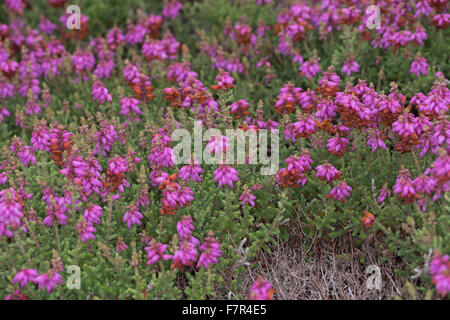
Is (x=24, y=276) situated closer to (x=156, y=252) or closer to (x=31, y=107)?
(x=156, y=252)

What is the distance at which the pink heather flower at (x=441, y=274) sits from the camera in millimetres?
3377

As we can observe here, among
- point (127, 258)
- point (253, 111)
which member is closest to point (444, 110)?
point (253, 111)

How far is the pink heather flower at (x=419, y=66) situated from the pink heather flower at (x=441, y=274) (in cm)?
249

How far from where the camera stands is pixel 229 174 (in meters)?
4.30

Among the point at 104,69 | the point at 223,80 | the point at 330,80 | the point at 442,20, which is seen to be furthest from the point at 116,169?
the point at 442,20

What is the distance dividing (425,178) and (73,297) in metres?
2.72

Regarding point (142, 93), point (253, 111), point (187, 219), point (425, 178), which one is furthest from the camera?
point (253, 111)

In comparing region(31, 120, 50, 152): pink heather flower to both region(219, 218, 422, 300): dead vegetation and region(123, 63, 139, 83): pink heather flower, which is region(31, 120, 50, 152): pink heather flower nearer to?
region(123, 63, 139, 83): pink heather flower

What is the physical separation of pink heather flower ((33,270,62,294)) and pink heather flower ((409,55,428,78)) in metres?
3.83

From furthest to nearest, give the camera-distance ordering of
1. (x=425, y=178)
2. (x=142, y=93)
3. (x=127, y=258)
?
(x=142, y=93)
(x=127, y=258)
(x=425, y=178)

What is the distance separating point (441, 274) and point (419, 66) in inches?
104

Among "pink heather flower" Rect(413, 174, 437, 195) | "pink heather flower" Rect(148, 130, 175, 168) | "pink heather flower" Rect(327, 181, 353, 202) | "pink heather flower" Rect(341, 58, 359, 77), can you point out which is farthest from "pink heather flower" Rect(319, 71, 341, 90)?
"pink heather flower" Rect(148, 130, 175, 168)
